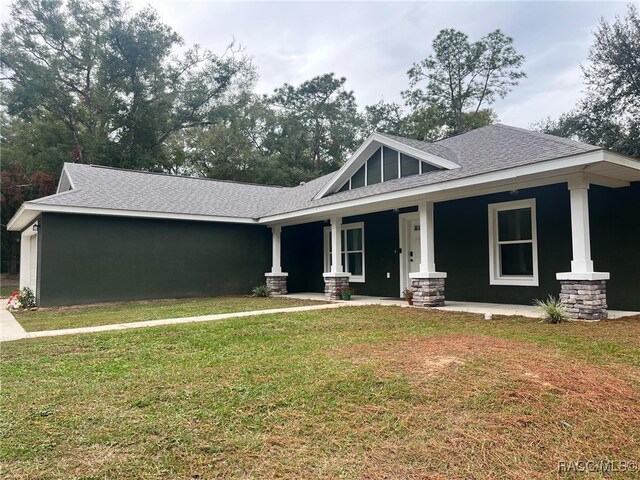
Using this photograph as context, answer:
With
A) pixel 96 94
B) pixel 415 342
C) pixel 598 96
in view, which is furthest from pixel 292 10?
pixel 96 94

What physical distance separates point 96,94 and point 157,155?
4.86 metres

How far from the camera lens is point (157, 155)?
2727cm

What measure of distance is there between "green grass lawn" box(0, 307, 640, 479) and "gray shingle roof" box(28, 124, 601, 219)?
385 cm

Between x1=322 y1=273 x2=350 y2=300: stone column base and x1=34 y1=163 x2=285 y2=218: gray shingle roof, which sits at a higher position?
x1=34 y1=163 x2=285 y2=218: gray shingle roof

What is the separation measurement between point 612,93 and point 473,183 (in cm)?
1851

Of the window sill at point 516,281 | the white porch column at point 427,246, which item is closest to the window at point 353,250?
the white porch column at point 427,246

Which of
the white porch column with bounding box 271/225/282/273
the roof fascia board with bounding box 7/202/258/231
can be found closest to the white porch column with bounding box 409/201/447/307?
the white porch column with bounding box 271/225/282/273

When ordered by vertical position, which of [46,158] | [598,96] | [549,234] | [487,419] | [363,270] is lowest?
[487,419]

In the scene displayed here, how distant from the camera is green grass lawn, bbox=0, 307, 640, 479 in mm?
2291

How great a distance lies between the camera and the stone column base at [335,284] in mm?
11030

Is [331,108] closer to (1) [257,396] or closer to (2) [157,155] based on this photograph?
(2) [157,155]

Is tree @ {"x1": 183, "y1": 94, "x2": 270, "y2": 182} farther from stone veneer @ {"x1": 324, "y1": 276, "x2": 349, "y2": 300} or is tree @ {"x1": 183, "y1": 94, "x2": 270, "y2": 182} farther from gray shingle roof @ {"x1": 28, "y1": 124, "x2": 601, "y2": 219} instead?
stone veneer @ {"x1": 324, "y1": 276, "x2": 349, "y2": 300}

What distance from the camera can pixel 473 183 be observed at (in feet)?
24.5

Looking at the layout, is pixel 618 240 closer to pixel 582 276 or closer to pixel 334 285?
pixel 582 276
